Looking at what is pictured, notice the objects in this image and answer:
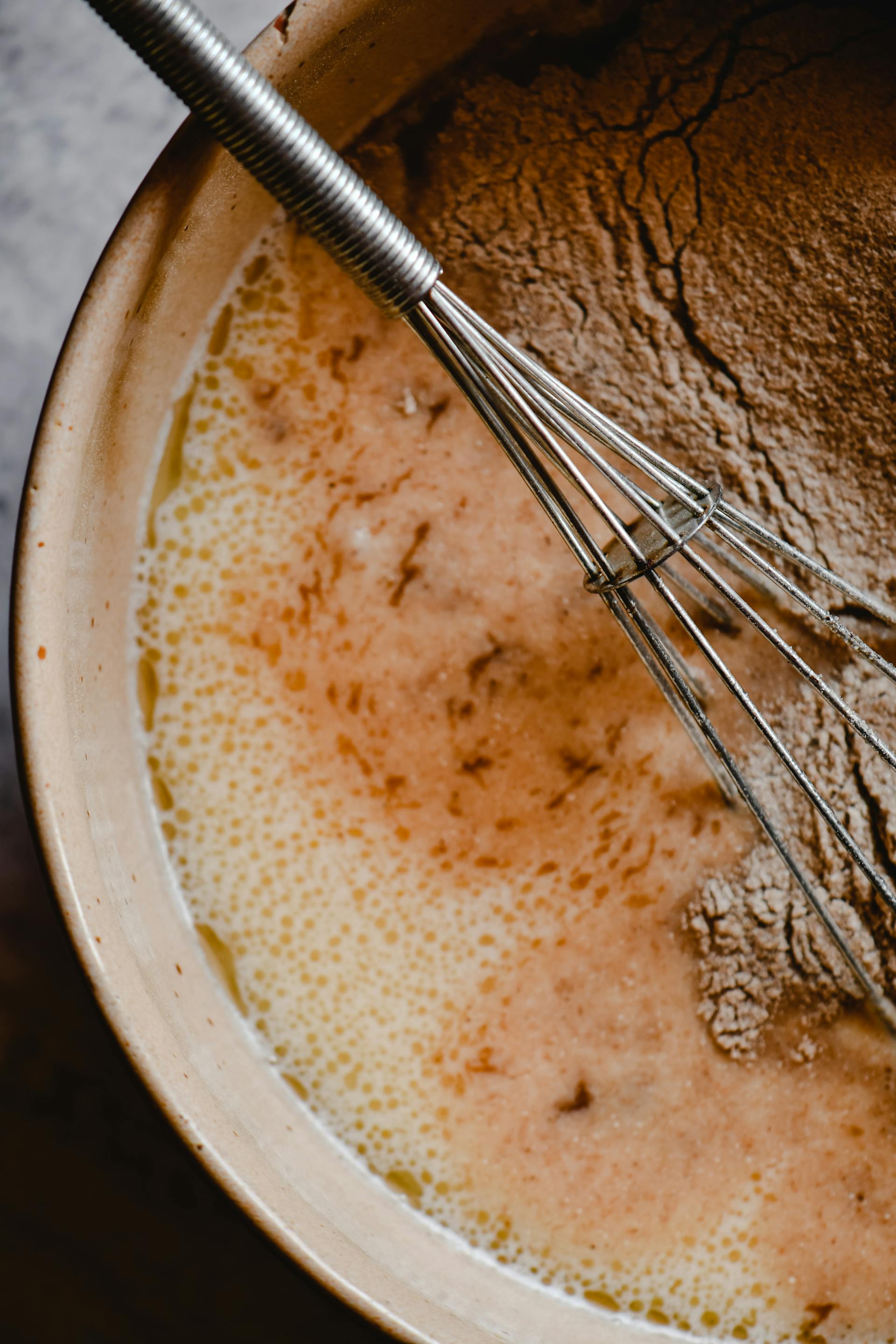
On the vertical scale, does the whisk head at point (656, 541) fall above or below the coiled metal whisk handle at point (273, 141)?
below

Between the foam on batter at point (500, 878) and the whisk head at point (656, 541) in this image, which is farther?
the foam on batter at point (500, 878)

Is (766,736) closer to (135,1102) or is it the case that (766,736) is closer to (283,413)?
(283,413)

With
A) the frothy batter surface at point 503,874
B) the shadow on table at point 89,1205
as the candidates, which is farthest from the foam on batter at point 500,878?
the shadow on table at point 89,1205

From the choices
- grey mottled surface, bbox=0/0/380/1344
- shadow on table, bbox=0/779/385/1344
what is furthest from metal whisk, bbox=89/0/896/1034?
shadow on table, bbox=0/779/385/1344

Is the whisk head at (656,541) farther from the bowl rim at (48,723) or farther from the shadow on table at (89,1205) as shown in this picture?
the shadow on table at (89,1205)

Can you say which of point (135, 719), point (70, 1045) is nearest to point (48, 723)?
point (135, 719)

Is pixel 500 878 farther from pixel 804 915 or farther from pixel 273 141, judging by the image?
pixel 273 141

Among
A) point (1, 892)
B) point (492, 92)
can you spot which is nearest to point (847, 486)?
point (492, 92)

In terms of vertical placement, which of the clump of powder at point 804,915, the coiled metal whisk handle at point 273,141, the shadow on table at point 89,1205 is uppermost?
the coiled metal whisk handle at point 273,141
